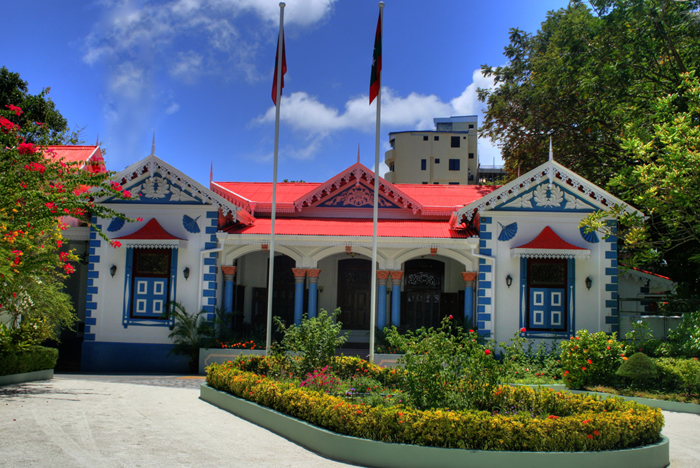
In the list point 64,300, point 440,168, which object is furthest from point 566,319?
point 440,168

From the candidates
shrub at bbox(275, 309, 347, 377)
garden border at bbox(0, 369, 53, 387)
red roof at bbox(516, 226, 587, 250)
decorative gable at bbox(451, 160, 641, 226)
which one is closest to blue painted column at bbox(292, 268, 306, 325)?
decorative gable at bbox(451, 160, 641, 226)

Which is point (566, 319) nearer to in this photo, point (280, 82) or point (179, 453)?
point (280, 82)

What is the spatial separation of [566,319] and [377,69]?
8.41 m

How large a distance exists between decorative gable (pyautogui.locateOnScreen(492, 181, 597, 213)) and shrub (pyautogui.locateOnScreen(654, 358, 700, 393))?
15.8ft

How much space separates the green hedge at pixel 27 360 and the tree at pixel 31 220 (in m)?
0.21

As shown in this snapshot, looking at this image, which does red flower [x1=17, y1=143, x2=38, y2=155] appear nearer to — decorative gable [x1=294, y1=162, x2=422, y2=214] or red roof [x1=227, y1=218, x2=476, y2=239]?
red roof [x1=227, y1=218, x2=476, y2=239]

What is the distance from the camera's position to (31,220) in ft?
35.9

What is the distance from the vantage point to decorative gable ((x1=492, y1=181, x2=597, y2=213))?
1560 cm

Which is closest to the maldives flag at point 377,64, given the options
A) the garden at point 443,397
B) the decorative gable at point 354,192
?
the decorative gable at point 354,192

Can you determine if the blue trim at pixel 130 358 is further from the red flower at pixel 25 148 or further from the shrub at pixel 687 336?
the shrub at pixel 687 336

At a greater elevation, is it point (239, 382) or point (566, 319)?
point (566, 319)

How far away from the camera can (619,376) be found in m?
12.4

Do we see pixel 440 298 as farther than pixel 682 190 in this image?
Yes

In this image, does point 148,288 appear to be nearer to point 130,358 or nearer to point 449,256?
point 130,358
